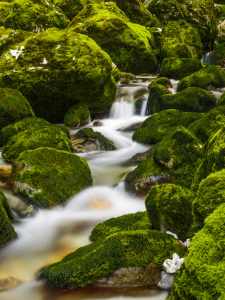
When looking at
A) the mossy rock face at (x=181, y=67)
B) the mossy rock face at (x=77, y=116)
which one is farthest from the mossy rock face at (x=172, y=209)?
the mossy rock face at (x=181, y=67)

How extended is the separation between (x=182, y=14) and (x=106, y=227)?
27369 mm

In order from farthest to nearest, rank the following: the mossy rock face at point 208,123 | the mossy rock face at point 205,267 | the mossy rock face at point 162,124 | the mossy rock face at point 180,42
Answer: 1. the mossy rock face at point 180,42
2. the mossy rock face at point 162,124
3. the mossy rock face at point 208,123
4. the mossy rock face at point 205,267

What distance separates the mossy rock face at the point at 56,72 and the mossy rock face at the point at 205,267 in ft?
34.2

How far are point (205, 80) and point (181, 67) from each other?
11.7ft

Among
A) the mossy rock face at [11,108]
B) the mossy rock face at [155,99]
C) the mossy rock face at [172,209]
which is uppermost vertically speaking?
the mossy rock face at [172,209]

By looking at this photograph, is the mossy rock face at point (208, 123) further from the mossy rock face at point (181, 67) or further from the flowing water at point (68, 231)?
the mossy rock face at point (181, 67)

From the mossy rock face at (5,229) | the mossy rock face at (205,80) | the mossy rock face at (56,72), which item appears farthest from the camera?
the mossy rock face at (205,80)

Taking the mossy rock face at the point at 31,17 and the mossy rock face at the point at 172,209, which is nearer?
the mossy rock face at the point at 172,209

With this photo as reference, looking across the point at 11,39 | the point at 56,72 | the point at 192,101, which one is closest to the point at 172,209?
the point at 192,101

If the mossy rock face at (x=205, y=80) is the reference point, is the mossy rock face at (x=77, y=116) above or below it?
below

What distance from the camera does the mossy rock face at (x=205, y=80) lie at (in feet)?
45.5

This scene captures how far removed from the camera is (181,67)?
56.6 ft

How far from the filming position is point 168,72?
17.7 metres

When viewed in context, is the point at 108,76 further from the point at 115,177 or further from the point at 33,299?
the point at 33,299
